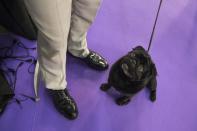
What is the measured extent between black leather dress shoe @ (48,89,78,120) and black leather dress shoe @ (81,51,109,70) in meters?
0.23

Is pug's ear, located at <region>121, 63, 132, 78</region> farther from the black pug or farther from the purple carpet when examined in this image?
the purple carpet

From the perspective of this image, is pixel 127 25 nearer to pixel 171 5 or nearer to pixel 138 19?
pixel 138 19

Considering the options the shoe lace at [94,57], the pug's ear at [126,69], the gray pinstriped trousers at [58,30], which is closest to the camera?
the gray pinstriped trousers at [58,30]

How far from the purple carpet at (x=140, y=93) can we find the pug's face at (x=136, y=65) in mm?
265

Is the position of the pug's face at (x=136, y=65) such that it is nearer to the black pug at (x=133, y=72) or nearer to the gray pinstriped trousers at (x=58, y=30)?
the black pug at (x=133, y=72)

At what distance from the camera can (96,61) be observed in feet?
4.70

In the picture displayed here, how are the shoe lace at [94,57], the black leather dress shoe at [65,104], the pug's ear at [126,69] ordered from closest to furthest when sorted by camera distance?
the pug's ear at [126,69]
the black leather dress shoe at [65,104]
the shoe lace at [94,57]

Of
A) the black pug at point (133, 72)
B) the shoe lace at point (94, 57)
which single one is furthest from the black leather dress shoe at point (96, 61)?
the black pug at point (133, 72)

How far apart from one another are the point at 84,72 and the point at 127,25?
445 millimetres

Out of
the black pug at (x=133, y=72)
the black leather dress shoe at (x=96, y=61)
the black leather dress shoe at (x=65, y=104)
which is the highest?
the black pug at (x=133, y=72)

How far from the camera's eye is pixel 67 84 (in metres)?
1.41

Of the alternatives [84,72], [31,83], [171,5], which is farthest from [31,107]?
[171,5]

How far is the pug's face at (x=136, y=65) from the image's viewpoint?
1.18 meters

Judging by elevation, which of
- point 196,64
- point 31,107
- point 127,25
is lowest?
point 31,107
